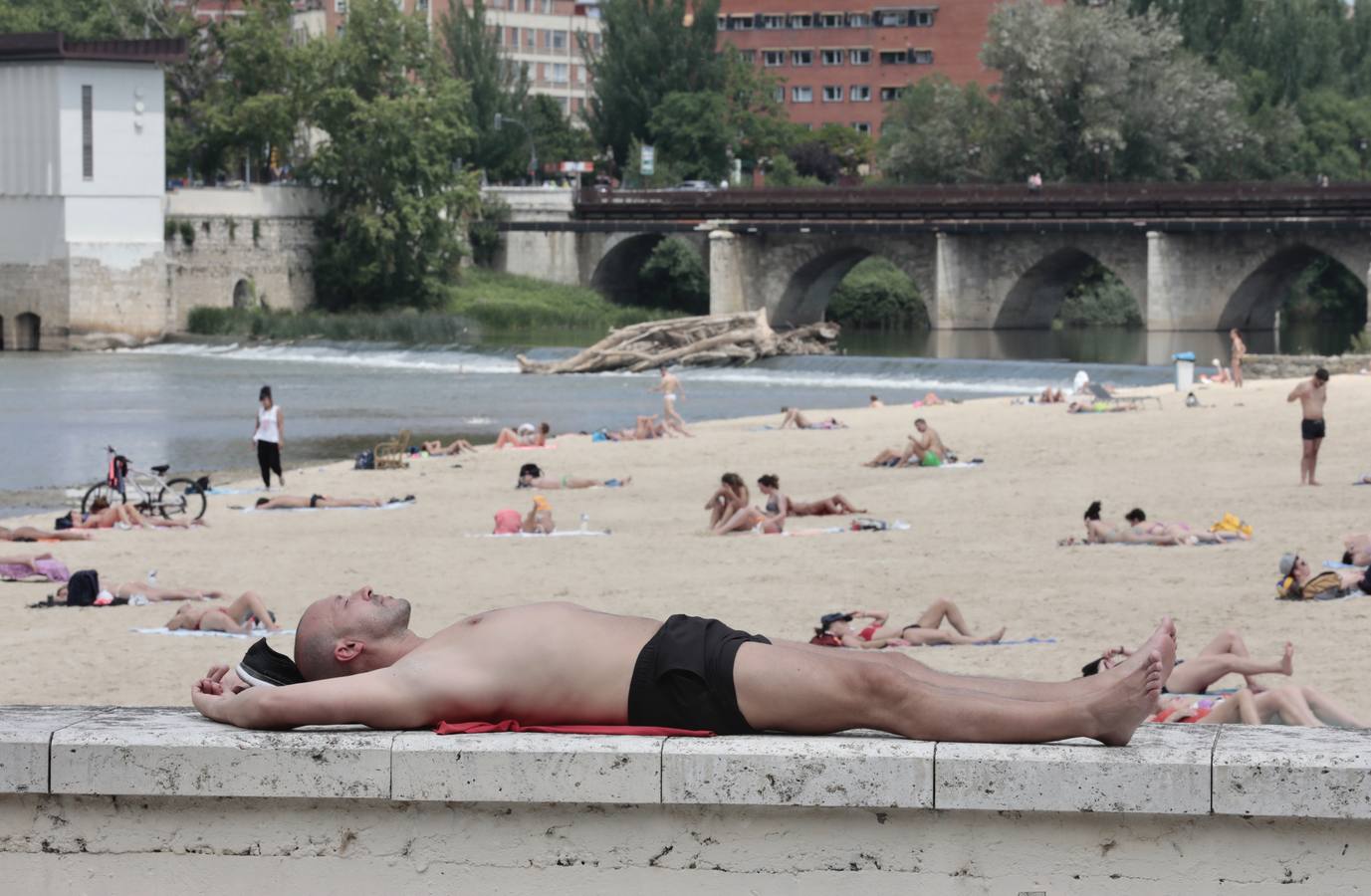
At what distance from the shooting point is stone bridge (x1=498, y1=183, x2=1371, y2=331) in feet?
212

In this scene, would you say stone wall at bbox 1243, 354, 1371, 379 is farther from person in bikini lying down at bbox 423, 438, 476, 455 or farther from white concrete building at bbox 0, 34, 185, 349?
white concrete building at bbox 0, 34, 185, 349

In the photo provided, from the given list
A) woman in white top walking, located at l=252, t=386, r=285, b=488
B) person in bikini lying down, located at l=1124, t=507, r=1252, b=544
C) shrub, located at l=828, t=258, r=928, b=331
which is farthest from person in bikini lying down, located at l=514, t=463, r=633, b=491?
shrub, located at l=828, t=258, r=928, b=331

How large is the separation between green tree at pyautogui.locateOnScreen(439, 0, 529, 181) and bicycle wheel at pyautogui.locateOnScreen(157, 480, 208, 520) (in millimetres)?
61991

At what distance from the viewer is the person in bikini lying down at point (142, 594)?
15.7 metres

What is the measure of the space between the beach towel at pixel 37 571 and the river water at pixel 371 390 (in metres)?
8.83

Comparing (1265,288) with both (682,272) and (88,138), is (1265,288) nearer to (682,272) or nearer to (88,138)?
(682,272)

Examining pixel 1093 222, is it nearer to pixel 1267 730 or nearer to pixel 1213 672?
pixel 1213 672

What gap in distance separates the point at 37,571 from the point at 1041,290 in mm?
56659

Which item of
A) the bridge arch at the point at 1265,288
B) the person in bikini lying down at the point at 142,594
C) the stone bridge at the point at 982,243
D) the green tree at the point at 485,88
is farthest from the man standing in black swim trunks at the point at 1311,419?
the green tree at the point at 485,88

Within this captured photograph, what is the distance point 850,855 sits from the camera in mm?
4410

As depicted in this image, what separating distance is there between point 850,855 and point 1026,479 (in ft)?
66.0

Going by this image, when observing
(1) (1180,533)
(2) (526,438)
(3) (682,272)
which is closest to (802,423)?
(2) (526,438)

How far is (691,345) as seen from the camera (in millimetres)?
53000

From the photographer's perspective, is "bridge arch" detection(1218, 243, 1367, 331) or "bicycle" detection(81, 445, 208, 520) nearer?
"bicycle" detection(81, 445, 208, 520)
